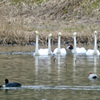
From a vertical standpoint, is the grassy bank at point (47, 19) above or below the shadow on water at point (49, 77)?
above

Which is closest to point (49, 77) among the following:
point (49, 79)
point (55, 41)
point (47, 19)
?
point (49, 79)

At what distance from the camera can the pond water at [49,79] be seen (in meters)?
13.7

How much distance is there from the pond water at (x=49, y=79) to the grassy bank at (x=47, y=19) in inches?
463

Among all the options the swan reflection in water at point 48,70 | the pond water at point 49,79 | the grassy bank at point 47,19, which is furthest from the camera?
the grassy bank at point 47,19

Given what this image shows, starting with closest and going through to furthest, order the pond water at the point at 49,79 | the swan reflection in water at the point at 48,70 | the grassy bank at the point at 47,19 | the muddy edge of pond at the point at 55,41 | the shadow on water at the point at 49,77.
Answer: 1. the pond water at the point at 49,79
2. the shadow on water at the point at 49,77
3. the swan reflection in water at the point at 48,70
4. the grassy bank at the point at 47,19
5. the muddy edge of pond at the point at 55,41

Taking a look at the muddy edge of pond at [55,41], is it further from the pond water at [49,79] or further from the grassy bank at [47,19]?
the pond water at [49,79]

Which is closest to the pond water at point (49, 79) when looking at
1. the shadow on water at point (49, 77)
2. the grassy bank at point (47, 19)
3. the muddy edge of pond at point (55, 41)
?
the shadow on water at point (49, 77)

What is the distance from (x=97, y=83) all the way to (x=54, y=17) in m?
34.8

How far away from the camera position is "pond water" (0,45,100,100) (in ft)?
44.9

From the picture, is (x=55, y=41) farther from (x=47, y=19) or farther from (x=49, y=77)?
(x=49, y=77)

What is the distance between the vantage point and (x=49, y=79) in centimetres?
1695

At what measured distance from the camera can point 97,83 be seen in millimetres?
15984

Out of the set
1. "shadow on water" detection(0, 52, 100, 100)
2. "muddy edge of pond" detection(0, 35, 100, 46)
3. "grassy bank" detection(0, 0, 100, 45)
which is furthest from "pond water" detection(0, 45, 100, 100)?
"muddy edge of pond" detection(0, 35, 100, 46)

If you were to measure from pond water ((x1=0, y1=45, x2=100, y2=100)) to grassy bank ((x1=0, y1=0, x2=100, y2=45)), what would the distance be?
11.8 m
